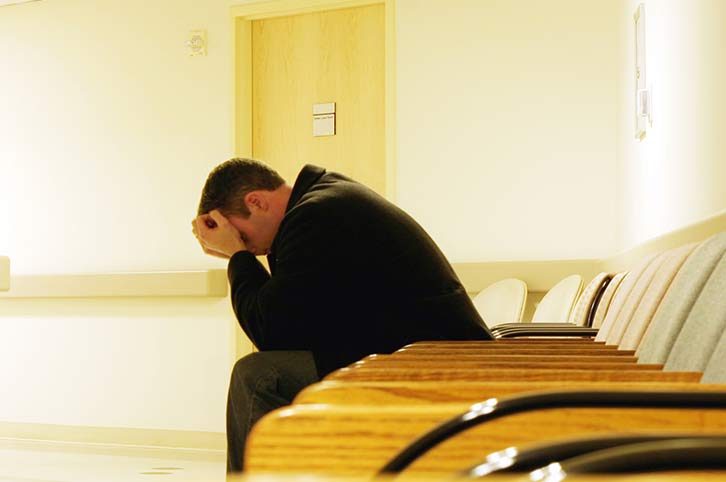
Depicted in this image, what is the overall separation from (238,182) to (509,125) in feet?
9.27

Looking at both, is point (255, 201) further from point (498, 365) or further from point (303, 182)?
point (498, 365)

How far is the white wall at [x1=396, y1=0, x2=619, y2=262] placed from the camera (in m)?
5.50

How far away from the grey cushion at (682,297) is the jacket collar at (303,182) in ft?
4.39

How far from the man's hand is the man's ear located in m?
0.11

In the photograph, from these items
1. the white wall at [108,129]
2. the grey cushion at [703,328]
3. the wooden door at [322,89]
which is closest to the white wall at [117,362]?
the white wall at [108,129]

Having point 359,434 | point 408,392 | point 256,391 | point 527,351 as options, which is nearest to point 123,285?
point 256,391

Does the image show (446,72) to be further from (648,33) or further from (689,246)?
(689,246)

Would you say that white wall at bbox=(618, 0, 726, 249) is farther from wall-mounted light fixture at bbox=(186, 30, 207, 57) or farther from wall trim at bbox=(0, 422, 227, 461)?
wall trim at bbox=(0, 422, 227, 461)

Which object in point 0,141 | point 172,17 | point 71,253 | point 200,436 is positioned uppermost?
point 172,17

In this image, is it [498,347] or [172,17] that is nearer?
[498,347]

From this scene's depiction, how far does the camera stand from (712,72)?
266cm

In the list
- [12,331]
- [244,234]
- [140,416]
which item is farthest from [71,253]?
[244,234]

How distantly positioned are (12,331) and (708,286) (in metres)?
6.01

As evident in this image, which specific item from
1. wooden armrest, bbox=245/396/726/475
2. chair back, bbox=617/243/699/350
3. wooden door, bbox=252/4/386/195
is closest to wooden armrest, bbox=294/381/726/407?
wooden armrest, bbox=245/396/726/475
